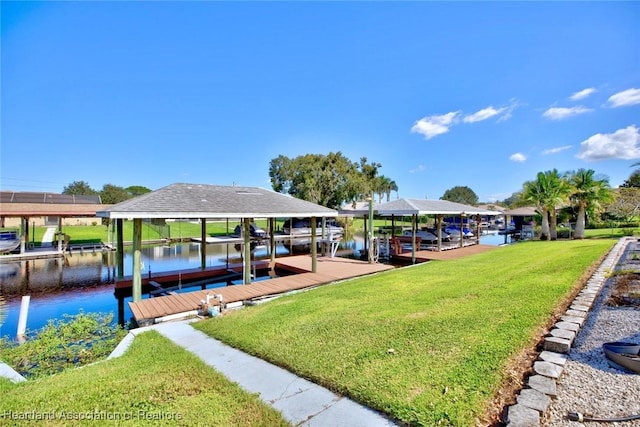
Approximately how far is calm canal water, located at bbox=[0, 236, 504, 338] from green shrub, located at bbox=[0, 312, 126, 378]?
72.6 inches

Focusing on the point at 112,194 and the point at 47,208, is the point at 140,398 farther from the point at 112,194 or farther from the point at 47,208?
the point at 112,194

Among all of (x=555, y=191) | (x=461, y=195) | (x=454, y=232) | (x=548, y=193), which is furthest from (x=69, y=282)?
(x=461, y=195)

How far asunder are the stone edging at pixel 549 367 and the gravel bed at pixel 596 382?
0.25 ft

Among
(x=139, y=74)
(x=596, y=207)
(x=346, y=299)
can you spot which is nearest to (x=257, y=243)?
(x=139, y=74)

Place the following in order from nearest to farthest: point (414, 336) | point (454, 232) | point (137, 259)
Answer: point (414, 336), point (137, 259), point (454, 232)

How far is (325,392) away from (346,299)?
396 centimetres

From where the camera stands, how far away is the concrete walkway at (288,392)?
10.7 feet

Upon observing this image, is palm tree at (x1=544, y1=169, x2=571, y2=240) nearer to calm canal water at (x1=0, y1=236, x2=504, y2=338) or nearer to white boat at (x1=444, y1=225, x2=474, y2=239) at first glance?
white boat at (x1=444, y1=225, x2=474, y2=239)

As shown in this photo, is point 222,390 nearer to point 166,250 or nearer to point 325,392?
point 325,392

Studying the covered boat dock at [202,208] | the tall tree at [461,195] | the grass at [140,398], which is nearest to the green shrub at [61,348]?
the grass at [140,398]

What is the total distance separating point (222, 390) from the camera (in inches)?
152

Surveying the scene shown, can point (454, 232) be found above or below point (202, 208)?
below

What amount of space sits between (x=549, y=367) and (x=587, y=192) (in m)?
22.9

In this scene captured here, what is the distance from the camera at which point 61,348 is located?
6.13 meters
